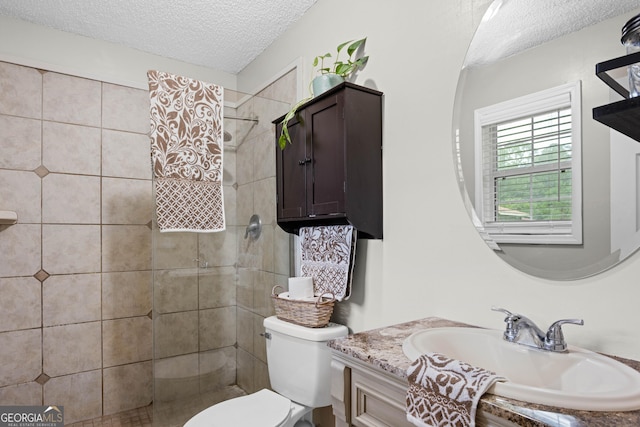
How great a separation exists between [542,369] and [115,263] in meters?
2.47

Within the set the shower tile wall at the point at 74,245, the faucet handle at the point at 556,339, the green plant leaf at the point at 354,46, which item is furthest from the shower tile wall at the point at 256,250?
the faucet handle at the point at 556,339

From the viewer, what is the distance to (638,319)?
0.94 meters

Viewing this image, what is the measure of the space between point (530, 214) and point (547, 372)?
0.43 m

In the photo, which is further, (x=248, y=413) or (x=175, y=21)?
(x=175, y=21)

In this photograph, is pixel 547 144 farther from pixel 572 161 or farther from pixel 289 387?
pixel 289 387

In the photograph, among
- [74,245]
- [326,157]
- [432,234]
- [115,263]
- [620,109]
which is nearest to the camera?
[620,109]

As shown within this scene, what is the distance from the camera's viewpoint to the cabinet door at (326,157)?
159 cm

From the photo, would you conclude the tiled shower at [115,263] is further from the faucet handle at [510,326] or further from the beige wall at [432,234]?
the faucet handle at [510,326]

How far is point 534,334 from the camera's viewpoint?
101cm

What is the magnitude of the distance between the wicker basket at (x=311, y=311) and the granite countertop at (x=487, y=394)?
0.51 metres

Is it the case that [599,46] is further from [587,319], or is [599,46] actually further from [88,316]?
[88,316]

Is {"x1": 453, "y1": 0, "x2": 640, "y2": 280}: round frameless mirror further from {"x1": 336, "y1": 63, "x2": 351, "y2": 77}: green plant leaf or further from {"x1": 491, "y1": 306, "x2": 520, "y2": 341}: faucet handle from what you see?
{"x1": 336, "y1": 63, "x2": 351, "y2": 77}: green plant leaf

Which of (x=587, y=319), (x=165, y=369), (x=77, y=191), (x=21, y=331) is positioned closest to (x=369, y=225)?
(x=587, y=319)

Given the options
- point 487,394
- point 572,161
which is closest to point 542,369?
point 487,394
